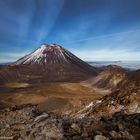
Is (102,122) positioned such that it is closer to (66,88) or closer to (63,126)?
(63,126)

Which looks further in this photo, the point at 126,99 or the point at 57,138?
the point at 126,99

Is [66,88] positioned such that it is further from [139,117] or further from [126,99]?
[139,117]

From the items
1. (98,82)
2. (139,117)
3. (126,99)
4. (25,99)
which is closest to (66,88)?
(98,82)

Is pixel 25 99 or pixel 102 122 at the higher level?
pixel 102 122

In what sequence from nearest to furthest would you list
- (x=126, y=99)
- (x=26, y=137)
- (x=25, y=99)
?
(x=26, y=137)
(x=126, y=99)
(x=25, y=99)

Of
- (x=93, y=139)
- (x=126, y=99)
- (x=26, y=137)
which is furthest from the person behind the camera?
(x=126, y=99)

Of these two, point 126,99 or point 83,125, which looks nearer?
point 83,125

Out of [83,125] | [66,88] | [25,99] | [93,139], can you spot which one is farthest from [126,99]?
[66,88]

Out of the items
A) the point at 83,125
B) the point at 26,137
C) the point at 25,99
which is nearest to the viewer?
the point at 26,137

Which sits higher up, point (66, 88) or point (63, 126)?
point (63, 126)
